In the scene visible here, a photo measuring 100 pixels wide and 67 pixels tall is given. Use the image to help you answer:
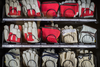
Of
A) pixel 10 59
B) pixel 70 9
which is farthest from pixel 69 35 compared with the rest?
pixel 10 59

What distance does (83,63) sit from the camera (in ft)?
4.32

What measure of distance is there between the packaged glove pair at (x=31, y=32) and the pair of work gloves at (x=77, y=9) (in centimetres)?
46

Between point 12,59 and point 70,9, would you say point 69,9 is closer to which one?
point 70,9

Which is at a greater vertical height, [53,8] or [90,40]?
[53,8]

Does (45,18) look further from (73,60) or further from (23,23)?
(73,60)

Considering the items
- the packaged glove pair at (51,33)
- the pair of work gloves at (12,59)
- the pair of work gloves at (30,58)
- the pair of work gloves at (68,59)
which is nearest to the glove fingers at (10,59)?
the pair of work gloves at (12,59)

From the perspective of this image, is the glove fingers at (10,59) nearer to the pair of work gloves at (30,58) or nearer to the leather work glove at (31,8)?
the pair of work gloves at (30,58)

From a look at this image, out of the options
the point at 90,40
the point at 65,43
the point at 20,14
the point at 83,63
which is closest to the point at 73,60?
the point at 83,63

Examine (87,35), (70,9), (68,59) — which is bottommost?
(68,59)

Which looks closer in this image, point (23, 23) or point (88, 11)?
point (88, 11)

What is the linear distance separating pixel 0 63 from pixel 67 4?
1.33 m

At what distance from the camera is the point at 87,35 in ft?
4.27

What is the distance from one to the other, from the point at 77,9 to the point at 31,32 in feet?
2.51

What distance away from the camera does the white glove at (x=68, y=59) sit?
1.29 meters
